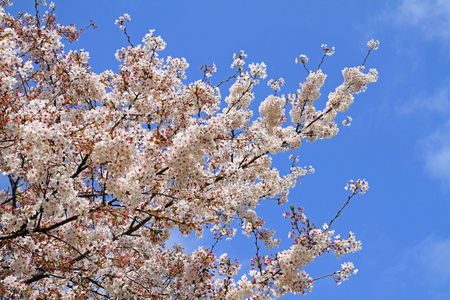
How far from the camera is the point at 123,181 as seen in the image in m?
7.00

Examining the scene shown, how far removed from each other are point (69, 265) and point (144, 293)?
2.03m

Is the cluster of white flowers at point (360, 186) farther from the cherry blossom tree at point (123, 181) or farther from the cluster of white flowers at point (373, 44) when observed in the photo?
the cluster of white flowers at point (373, 44)

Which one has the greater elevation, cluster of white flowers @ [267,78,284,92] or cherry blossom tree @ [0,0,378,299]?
cluster of white flowers @ [267,78,284,92]

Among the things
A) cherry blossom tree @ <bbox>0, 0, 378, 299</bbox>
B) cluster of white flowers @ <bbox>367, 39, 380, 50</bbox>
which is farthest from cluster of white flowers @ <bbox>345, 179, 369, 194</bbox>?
cluster of white flowers @ <bbox>367, 39, 380, 50</bbox>

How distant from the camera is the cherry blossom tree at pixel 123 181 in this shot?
7094 mm

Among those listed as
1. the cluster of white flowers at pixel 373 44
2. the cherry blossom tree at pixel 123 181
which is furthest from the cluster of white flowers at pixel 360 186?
the cluster of white flowers at pixel 373 44

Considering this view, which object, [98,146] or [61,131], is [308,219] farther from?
[61,131]

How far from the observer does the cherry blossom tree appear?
7094 millimetres

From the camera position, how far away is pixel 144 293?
363 inches

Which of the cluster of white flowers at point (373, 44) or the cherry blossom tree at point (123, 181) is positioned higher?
the cluster of white flowers at point (373, 44)

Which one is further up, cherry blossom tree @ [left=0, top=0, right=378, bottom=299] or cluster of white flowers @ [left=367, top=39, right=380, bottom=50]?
cluster of white flowers @ [left=367, top=39, right=380, bottom=50]

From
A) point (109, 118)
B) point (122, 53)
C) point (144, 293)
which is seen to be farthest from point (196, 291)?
point (122, 53)

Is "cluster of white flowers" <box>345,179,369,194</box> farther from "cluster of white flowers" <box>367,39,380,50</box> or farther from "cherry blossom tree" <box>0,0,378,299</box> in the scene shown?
"cluster of white flowers" <box>367,39,380,50</box>

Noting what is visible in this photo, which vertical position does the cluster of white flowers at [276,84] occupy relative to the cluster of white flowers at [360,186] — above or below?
above
